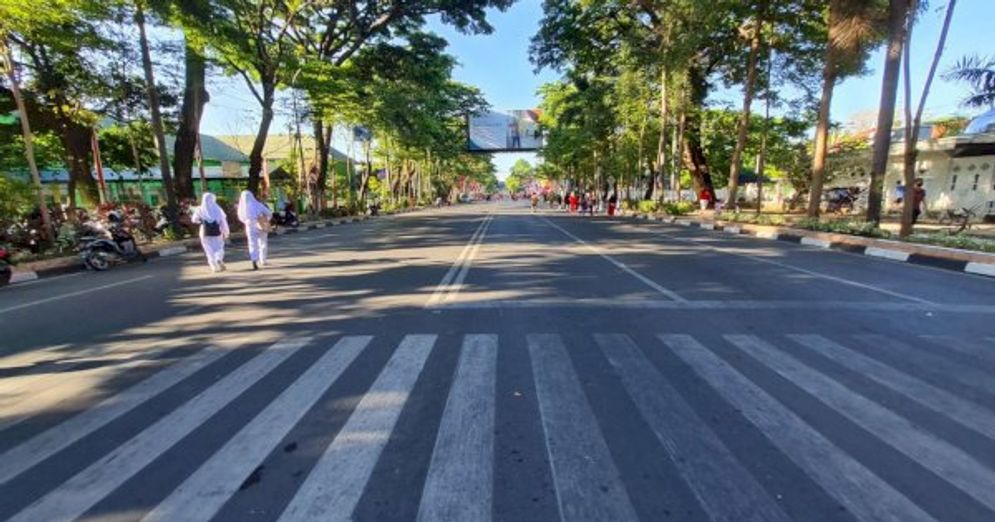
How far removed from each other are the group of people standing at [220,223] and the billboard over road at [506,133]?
51277 millimetres

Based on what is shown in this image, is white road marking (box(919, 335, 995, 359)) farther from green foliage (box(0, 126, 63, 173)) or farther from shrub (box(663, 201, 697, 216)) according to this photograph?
shrub (box(663, 201, 697, 216))

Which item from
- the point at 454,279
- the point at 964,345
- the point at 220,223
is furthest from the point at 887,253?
the point at 220,223

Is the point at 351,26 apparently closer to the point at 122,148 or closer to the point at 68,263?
the point at 122,148

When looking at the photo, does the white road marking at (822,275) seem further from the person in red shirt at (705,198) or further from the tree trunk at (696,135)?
the tree trunk at (696,135)

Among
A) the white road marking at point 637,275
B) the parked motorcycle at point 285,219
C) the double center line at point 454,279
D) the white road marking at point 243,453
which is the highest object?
the parked motorcycle at point 285,219

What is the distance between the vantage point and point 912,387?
4.38 m

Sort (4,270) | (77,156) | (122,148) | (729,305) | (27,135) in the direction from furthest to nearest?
1. (122,148)
2. (77,156)
3. (27,135)
4. (4,270)
5. (729,305)

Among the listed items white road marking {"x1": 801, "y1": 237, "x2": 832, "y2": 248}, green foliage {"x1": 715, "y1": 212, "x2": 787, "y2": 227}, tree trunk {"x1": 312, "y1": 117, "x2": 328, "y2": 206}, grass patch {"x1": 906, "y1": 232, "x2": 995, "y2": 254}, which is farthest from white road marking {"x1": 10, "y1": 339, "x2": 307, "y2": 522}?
tree trunk {"x1": 312, "y1": 117, "x2": 328, "y2": 206}

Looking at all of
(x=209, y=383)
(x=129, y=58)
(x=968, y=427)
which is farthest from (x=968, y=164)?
(x=129, y=58)

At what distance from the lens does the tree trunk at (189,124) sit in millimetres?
22234

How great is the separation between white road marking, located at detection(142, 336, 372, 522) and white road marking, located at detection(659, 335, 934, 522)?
3.14 m

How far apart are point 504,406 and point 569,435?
2.04ft

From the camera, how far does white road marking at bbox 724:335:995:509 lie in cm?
300

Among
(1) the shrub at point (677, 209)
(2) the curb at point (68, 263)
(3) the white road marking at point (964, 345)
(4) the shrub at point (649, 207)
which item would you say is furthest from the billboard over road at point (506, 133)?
(3) the white road marking at point (964, 345)
